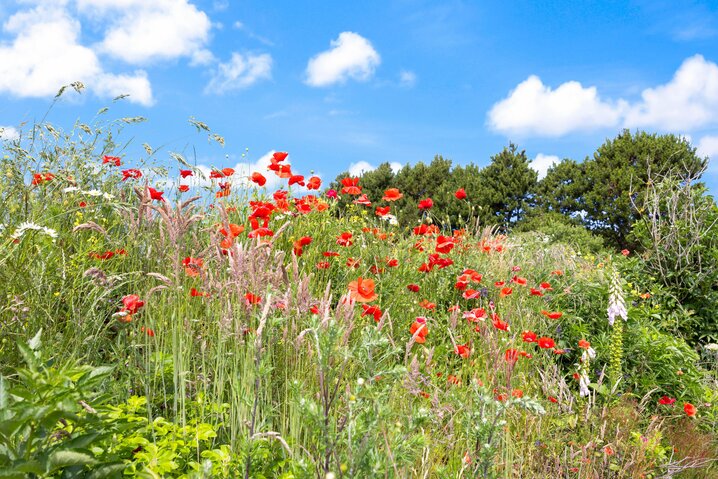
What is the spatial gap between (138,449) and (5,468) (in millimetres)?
1134

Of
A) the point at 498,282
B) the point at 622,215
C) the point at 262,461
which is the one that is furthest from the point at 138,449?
the point at 622,215


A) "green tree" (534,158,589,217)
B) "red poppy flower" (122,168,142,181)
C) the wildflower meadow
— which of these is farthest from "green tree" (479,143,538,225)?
"red poppy flower" (122,168,142,181)

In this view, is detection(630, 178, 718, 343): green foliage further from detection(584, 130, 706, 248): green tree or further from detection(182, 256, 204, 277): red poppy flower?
detection(584, 130, 706, 248): green tree

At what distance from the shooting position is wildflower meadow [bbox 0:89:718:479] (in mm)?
1826

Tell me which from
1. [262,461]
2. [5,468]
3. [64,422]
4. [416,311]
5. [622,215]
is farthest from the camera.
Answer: [622,215]

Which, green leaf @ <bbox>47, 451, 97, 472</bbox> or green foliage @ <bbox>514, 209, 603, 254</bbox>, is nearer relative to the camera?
green leaf @ <bbox>47, 451, 97, 472</bbox>

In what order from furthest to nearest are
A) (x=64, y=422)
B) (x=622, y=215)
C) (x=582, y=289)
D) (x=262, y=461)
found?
(x=622, y=215), (x=582, y=289), (x=262, y=461), (x=64, y=422)

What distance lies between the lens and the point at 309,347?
8.87ft

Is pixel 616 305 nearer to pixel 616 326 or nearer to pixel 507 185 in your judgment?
pixel 616 326

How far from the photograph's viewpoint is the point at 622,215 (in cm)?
2306

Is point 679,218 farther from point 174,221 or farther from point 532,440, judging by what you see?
point 174,221

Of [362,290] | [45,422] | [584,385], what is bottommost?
[584,385]

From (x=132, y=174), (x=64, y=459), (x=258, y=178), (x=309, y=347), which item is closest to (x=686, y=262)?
(x=258, y=178)

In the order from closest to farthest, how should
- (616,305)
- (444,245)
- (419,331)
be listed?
(419,331), (616,305), (444,245)
